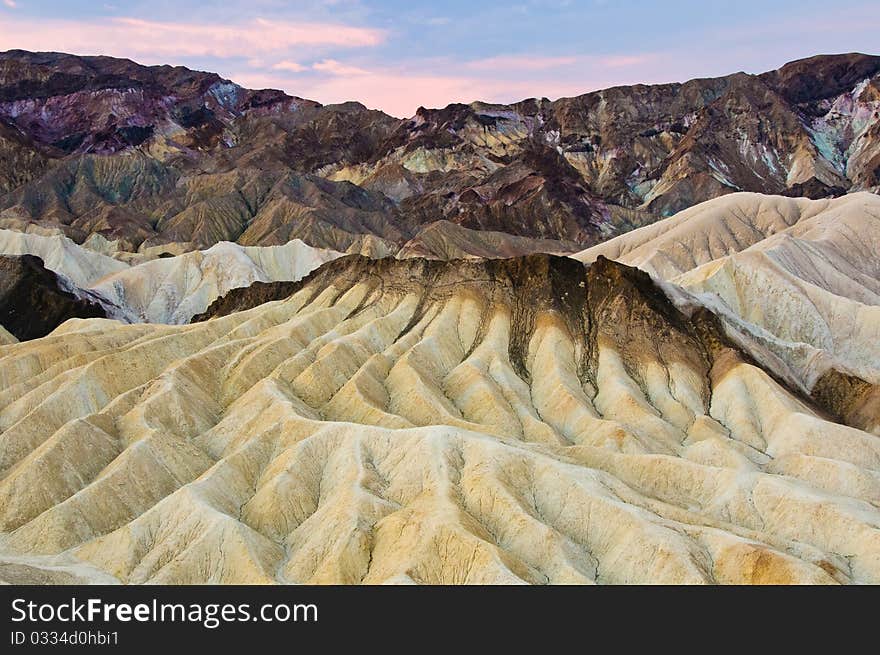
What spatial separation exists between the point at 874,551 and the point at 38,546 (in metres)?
45.2

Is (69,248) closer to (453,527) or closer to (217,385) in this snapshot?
(217,385)

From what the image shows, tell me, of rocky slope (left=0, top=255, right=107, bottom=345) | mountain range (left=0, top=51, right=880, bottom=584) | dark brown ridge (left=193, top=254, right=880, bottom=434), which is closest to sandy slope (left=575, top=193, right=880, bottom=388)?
mountain range (left=0, top=51, right=880, bottom=584)

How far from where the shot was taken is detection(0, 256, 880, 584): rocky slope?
4500 cm

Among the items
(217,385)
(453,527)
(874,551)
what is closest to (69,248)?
(217,385)

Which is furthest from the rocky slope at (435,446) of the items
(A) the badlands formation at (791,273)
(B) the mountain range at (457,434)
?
(A) the badlands formation at (791,273)

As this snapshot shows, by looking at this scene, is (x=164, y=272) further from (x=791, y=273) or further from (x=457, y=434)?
(x=457, y=434)

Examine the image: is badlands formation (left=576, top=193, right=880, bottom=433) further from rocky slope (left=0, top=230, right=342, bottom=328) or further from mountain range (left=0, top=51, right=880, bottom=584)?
rocky slope (left=0, top=230, right=342, bottom=328)

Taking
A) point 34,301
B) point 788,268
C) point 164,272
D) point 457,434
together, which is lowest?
point 34,301

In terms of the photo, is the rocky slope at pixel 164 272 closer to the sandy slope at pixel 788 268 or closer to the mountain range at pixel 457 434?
the mountain range at pixel 457 434

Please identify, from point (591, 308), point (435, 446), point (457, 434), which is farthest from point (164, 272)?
point (435, 446)

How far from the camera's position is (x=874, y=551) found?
46.6m

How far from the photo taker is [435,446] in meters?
52.9

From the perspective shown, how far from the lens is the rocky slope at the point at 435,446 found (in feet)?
148
